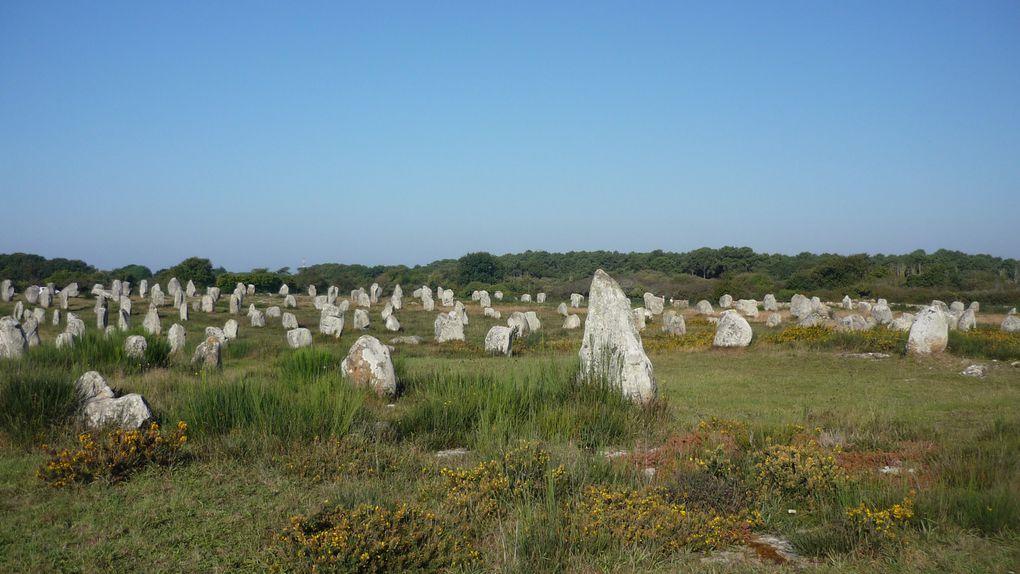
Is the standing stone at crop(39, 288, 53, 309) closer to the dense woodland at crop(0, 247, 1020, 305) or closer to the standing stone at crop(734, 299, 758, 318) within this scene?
the dense woodland at crop(0, 247, 1020, 305)

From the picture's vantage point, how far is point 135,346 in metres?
17.1

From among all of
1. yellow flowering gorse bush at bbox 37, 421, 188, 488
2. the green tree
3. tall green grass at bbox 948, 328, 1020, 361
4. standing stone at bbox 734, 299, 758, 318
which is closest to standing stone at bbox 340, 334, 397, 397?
yellow flowering gorse bush at bbox 37, 421, 188, 488

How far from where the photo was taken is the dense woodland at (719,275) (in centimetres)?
5878

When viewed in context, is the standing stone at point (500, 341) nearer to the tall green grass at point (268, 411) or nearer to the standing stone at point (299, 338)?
the standing stone at point (299, 338)

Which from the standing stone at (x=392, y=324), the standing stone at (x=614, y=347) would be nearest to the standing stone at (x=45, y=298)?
the standing stone at (x=392, y=324)

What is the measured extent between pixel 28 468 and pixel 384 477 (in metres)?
3.84

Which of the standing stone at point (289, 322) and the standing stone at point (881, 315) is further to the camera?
the standing stone at point (289, 322)

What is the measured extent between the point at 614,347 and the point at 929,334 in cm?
1249

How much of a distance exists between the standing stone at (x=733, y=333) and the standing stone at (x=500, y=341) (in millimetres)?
6619

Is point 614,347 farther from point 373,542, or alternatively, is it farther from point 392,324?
point 392,324

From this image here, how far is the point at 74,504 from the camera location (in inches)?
263

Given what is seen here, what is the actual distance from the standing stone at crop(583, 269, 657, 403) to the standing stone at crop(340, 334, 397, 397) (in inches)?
146

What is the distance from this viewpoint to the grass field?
18.2 ft

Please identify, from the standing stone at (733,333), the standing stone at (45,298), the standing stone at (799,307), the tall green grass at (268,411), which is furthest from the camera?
the standing stone at (45,298)
